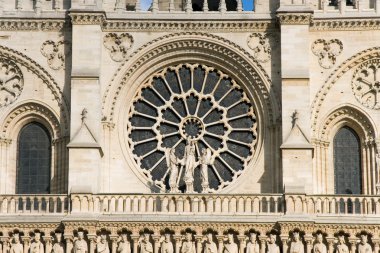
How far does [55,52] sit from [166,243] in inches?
225

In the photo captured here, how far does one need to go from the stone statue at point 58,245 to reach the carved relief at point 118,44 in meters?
4.77

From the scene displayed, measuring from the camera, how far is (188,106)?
1487 inches

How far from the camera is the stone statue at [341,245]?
35375mm

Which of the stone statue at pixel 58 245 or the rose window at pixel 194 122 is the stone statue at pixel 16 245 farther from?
the rose window at pixel 194 122

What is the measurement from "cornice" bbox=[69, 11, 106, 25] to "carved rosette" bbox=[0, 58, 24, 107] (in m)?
1.91

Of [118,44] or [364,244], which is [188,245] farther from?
[118,44]

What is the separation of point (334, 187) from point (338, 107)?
1.94 meters

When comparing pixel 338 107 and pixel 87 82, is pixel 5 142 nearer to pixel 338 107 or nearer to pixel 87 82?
pixel 87 82

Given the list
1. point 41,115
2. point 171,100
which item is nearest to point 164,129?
point 171,100

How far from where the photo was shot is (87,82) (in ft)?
121

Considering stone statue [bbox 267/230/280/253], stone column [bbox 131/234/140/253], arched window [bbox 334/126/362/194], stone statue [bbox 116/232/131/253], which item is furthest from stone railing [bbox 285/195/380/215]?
stone statue [bbox 116/232/131/253]

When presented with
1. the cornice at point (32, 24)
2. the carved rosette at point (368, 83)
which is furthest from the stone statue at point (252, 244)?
the cornice at point (32, 24)

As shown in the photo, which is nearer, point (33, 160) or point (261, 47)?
point (33, 160)

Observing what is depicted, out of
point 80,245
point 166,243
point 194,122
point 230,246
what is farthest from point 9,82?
point 230,246
